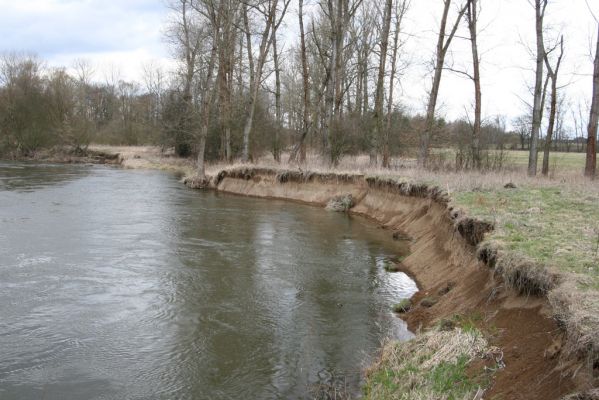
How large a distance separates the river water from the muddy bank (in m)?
0.68

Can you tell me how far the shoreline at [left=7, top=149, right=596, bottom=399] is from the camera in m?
4.34

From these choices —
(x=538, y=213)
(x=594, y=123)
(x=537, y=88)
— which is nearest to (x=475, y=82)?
(x=537, y=88)

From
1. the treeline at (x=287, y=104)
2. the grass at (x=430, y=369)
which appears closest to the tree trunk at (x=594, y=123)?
the treeline at (x=287, y=104)

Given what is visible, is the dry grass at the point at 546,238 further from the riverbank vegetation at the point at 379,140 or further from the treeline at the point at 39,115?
the treeline at the point at 39,115

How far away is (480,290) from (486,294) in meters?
0.33

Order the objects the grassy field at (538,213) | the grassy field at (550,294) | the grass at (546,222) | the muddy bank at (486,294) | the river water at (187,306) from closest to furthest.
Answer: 1. the muddy bank at (486,294)
2. the grassy field at (550,294)
3. the river water at (187,306)
4. the grass at (546,222)
5. the grassy field at (538,213)

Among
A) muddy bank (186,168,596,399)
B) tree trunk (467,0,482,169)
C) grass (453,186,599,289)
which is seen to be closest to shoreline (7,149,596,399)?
muddy bank (186,168,596,399)

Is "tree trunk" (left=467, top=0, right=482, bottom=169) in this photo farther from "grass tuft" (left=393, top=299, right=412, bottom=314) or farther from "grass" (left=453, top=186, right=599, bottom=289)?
"grass tuft" (left=393, top=299, right=412, bottom=314)

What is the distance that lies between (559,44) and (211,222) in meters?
20.4

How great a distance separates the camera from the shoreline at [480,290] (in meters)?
4.34

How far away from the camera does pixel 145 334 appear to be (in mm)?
7215

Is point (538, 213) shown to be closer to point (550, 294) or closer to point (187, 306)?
point (550, 294)

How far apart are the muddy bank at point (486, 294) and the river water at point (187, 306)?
678mm

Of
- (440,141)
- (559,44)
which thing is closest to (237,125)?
(440,141)
